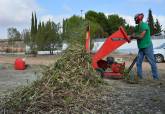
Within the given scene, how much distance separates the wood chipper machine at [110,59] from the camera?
13.5 meters

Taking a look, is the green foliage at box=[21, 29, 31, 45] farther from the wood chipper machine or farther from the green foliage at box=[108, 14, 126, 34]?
the wood chipper machine

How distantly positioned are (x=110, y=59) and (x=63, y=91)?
6.21 m

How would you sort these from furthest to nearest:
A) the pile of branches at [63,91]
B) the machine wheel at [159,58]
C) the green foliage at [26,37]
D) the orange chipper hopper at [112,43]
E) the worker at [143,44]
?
1. the green foliage at [26,37]
2. the machine wheel at [159,58]
3. the orange chipper hopper at [112,43]
4. the worker at [143,44]
5. the pile of branches at [63,91]

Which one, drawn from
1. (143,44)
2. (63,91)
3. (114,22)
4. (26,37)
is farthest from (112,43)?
(114,22)

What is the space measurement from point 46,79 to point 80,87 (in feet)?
2.27

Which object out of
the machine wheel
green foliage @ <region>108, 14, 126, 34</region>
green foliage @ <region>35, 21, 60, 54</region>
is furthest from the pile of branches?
green foliage @ <region>108, 14, 126, 34</region>

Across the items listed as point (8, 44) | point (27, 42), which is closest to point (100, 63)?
point (27, 42)

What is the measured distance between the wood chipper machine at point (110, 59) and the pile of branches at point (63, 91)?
133 inches

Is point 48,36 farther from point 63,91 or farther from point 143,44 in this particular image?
point 63,91

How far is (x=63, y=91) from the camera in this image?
26.4 feet

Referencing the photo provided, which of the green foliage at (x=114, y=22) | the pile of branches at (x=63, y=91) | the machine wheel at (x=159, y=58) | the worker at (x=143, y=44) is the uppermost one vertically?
the green foliage at (x=114, y=22)

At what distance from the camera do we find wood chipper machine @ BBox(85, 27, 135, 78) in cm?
1347

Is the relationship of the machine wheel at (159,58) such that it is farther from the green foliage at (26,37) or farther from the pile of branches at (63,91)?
the green foliage at (26,37)

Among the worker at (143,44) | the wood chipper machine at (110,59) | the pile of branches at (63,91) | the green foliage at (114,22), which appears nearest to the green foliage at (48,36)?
the green foliage at (114,22)
